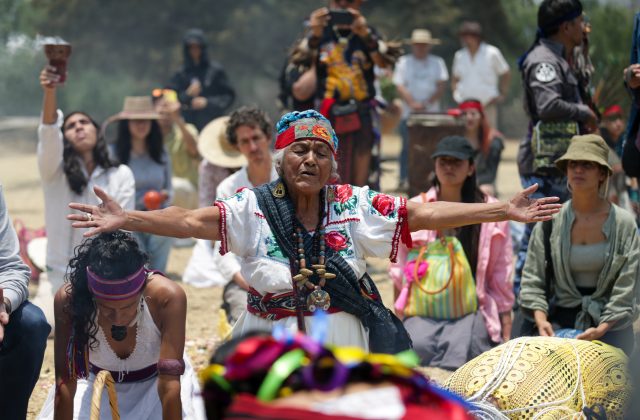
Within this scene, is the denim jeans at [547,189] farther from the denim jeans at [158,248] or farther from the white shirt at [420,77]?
the white shirt at [420,77]

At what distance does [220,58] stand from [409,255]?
18.0 m

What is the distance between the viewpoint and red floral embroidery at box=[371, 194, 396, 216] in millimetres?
4203

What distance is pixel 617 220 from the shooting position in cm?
560

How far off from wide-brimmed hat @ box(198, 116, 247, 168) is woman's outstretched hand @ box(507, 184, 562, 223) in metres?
4.46

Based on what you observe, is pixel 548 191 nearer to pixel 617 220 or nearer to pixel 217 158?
pixel 617 220

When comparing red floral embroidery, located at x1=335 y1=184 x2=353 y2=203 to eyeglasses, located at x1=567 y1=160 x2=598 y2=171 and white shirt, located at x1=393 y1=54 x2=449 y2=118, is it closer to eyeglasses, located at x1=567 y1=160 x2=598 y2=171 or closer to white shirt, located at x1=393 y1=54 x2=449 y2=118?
eyeglasses, located at x1=567 y1=160 x2=598 y2=171

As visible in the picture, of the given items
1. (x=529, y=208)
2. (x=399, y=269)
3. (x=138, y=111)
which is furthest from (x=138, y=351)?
(x=138, y=111)

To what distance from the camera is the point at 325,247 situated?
4.18 metres

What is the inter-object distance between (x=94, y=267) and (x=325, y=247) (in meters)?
1.01

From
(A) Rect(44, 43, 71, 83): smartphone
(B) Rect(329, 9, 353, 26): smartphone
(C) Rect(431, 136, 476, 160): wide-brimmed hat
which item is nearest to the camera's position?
(A) Rect(44, 43, 71, 83): smartphone

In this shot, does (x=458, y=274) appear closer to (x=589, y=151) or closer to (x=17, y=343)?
(x=589, y=151)

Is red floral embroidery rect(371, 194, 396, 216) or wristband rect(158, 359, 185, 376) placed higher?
red floral embroidery rect(371, 194, 396, 216)

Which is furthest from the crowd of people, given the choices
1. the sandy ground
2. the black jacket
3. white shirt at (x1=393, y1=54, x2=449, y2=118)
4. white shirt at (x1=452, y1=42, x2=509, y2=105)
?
white shirt at (x1=393, y1=54, x2=449, y2=118)

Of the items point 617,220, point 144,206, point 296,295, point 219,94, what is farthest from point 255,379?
point 219,94
